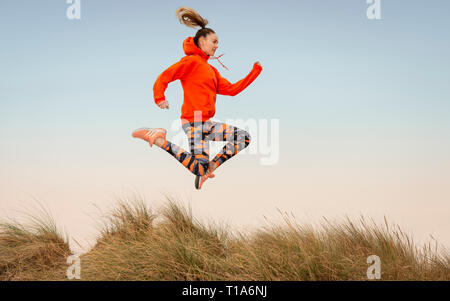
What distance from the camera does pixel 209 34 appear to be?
425 cm

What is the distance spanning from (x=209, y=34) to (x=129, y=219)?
7.97ft

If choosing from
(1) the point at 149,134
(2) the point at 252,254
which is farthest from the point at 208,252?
(1) the point at 149,134

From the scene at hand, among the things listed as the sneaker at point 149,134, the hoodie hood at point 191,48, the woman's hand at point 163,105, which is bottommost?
the sneaker at point 149,134

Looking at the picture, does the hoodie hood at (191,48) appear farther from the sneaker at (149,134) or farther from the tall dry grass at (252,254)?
the tall dry grass at (252,254)

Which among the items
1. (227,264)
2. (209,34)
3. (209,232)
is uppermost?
(209,34)

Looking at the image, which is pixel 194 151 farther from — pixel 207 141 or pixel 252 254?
pixel 252 254

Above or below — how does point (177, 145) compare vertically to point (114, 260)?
above

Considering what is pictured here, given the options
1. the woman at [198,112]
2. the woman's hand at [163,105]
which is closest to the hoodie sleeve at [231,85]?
the woman at [198,112]

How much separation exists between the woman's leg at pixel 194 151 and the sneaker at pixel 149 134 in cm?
9

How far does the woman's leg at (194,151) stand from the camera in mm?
4098

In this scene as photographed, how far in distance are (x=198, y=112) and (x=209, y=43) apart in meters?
0.81
